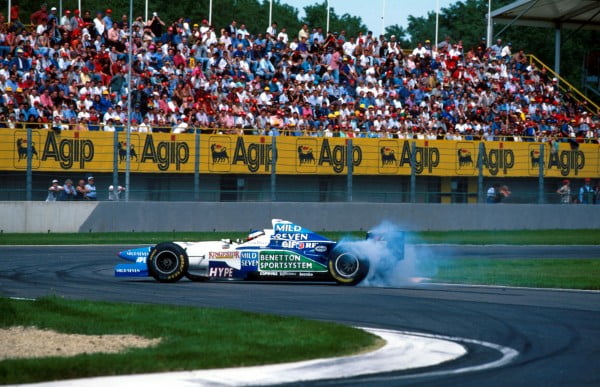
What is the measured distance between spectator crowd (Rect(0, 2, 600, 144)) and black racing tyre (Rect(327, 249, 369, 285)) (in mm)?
13552

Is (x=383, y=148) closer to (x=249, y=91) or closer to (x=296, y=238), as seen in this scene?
(x=249, y=91)

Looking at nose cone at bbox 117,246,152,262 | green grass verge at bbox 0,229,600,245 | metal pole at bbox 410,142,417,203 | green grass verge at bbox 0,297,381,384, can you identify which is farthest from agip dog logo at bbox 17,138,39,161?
green grass verge at bbox 0,297,381,384

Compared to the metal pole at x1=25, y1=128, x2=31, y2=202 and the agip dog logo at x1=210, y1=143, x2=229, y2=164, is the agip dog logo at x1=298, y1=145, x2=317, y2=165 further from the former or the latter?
the metal pole at x1=25, y1=128, x2=31, y2=202

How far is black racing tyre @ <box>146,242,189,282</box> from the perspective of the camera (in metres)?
17.6

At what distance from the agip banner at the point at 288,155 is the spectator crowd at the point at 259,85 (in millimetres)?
417

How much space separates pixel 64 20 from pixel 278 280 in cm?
1716

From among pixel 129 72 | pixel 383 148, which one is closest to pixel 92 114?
pixel 129 72

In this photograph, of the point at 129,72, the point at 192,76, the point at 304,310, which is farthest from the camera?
the point at 192,76

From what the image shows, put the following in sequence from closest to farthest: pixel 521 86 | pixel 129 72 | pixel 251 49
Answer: pixel 129 72, pixel 251 49, pixel 521 86

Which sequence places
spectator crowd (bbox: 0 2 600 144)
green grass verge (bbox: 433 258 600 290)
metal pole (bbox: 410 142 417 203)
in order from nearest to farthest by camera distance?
green grass verge (bbox: 433 258 600 290)
spectator crowd (bbox: 0 2 600 144)
metal pole (bbox: 410 142 417 203)

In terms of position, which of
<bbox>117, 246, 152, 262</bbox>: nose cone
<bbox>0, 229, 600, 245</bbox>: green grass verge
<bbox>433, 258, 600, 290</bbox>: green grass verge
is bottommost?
<bbox>433, 258, 600, 290</bbox>: green grass verge

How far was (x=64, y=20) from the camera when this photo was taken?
31.8 m

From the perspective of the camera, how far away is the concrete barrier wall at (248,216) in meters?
28.8

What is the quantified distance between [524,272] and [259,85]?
48.2ft
